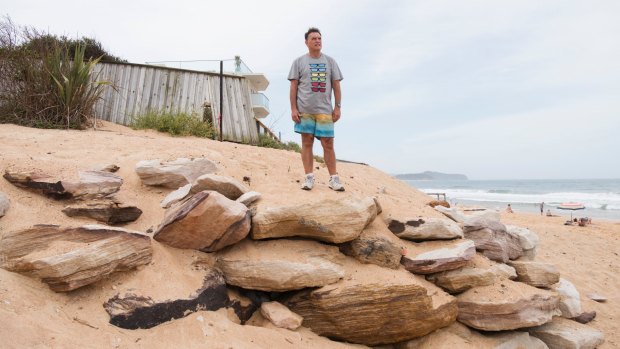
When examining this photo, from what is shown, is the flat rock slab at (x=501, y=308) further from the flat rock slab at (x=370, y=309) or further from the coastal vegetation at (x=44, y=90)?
the coastal vegetation at (x=44, y=90)

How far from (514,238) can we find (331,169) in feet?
8.25

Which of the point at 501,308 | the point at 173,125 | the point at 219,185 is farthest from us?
the point at 173,125

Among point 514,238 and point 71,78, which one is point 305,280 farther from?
point 71,78

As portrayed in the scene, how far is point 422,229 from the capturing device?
395 cm

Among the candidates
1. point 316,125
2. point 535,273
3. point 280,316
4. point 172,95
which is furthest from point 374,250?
point 172,95

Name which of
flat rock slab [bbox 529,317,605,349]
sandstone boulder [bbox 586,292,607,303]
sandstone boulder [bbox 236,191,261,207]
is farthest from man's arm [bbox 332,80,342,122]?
sandstone boulder [bbox 586,292,607,303]

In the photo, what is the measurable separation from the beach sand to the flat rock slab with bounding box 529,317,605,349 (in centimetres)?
42

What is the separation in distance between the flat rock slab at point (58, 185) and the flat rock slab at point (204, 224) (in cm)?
75

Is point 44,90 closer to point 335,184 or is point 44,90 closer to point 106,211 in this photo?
point 106,211

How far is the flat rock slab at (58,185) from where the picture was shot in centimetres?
323

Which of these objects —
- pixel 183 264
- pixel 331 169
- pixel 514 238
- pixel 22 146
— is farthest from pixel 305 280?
pixel 22 146

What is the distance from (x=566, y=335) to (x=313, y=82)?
370cm

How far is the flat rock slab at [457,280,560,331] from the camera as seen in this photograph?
3510mm

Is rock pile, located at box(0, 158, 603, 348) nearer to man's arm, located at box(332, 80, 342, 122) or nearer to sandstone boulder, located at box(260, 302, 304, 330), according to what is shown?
sandstone boulder, located at box(260, 302, 304, 330)
